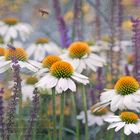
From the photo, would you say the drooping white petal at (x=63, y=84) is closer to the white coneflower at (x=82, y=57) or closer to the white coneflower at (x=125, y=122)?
the white coneflower at (x=125, y=122)

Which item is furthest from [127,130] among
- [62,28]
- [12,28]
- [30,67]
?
[12,28]

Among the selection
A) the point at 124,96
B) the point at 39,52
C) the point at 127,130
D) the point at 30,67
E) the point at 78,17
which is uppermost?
the point at 78,17

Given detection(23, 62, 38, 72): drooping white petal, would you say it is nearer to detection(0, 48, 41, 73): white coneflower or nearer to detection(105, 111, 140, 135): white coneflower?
detection(0, 48, 41, 73): white coneflower

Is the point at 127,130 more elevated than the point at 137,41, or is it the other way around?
the point at 137,41

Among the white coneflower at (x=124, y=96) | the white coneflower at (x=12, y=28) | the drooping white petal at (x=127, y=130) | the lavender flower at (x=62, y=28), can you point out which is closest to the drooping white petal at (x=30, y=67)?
the white coneflower at (x=124, y=96)

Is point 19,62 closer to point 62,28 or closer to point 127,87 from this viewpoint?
point 127,87

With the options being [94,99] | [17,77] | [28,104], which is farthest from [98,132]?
[17,77]

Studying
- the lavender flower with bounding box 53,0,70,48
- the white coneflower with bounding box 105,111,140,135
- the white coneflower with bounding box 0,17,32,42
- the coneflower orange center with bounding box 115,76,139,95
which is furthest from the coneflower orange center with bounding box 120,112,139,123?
the white coneflower with bounding box 0,17,32,42
